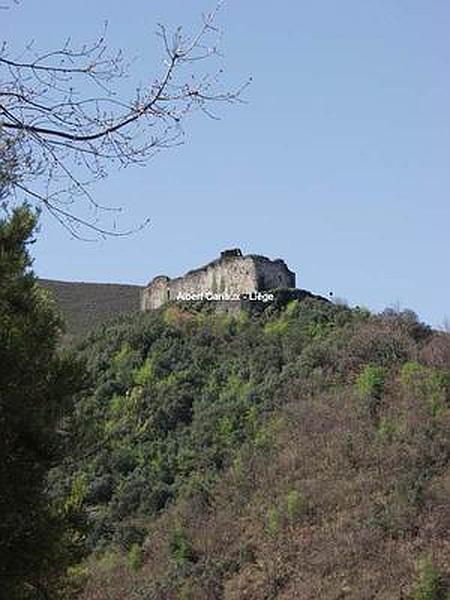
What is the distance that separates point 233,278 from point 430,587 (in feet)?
61.0

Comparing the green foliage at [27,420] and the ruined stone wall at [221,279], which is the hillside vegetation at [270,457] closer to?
the ruined stone wall at [221,279]

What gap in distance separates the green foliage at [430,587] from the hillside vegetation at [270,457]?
3 centimetres

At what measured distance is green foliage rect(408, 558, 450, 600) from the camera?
23719 millimetres

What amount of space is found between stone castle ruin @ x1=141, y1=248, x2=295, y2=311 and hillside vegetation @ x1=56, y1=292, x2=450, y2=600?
0.69m

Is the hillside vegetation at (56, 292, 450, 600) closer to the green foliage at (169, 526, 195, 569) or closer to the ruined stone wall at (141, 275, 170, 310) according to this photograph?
the green foliage at (169, 526, 195, 569)

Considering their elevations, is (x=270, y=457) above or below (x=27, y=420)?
below

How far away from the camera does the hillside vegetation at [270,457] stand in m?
26.7

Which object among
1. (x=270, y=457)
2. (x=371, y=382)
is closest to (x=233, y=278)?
(x=371, y=382)

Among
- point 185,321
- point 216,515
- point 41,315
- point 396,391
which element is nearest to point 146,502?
point 216,515

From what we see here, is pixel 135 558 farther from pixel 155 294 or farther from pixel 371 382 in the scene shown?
pixel 155 294

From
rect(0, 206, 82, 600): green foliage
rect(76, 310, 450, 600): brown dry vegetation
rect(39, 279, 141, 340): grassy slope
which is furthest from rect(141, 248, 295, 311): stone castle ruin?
rect(0, 206, 82, 600): green foliage

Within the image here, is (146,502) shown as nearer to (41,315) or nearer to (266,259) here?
(266,259)

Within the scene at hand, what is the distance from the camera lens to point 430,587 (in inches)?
938

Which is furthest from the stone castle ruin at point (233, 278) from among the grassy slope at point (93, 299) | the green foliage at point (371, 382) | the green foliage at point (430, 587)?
the green foliage at point (430, 587)
